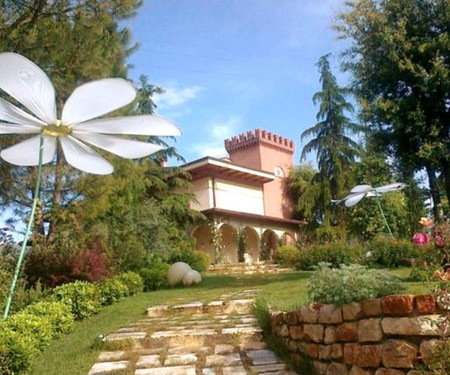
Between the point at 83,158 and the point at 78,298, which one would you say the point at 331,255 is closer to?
the point at 78,298

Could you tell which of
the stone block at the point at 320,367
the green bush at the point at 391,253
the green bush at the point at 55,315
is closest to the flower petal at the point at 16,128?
the green bush at the point at 55,315

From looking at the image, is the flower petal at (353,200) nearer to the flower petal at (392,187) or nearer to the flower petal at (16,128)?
the flower petal at (392,187)

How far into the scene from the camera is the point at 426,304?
9.86 feet

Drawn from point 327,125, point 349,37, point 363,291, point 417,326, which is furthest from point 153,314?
point 327,125

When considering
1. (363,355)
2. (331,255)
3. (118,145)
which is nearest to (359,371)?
(363,355)

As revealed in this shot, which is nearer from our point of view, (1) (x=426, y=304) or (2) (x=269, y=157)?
(1) (x=426, y=304)

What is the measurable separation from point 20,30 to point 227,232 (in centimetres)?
1806

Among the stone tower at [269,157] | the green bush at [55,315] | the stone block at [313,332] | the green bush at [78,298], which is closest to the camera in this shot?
the stone block at [313,332]

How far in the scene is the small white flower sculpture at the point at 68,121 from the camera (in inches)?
168

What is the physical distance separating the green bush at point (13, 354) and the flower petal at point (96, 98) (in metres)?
2.10

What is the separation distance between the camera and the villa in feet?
75.3

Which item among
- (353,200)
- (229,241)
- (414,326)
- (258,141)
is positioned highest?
(258,141)

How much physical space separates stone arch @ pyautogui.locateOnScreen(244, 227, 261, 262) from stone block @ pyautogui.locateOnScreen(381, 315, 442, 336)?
20953 millimetres

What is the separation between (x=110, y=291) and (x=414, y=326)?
7.11m
